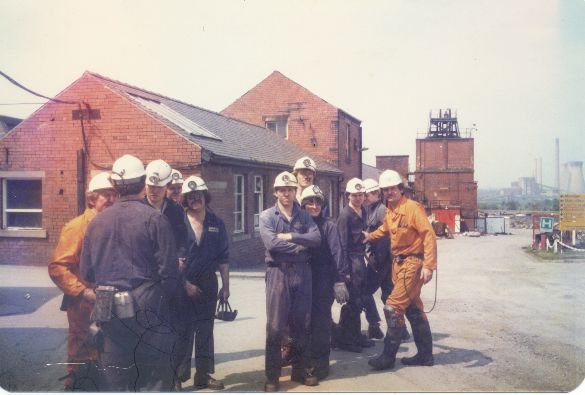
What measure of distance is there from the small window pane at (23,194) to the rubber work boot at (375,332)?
654 cm

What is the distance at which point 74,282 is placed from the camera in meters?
3.74

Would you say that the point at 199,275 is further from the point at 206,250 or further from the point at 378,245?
the point at 378,245

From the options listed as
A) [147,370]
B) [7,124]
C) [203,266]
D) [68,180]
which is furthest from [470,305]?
[7,124]

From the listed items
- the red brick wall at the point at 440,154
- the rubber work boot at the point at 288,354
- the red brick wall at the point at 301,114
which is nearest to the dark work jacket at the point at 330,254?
the rubber work boot at the point at 288,354

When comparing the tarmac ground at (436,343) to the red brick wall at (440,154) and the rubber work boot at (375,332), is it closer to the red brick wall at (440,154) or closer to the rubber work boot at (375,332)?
the rubber work boot at (375,332)

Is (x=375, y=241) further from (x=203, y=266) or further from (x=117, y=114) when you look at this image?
(x=117, y=114)

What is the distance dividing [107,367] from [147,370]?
1.02ft

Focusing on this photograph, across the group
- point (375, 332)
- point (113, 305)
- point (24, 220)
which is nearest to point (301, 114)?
point (24, 220)

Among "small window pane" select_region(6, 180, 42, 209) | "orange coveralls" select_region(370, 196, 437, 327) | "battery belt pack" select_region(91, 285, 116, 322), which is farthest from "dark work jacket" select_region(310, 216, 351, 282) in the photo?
"small window pane" select_region(6, 180, 42, 209)

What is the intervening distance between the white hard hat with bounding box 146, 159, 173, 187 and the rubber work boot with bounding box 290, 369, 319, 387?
2291 millimetres

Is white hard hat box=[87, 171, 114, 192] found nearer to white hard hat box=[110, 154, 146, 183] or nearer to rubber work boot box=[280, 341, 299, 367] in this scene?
white hard hat box=[110, 154, 146, 183]

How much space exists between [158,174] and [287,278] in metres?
1.58

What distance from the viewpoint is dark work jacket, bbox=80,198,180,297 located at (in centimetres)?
341

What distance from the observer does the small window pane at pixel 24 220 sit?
8633mm
